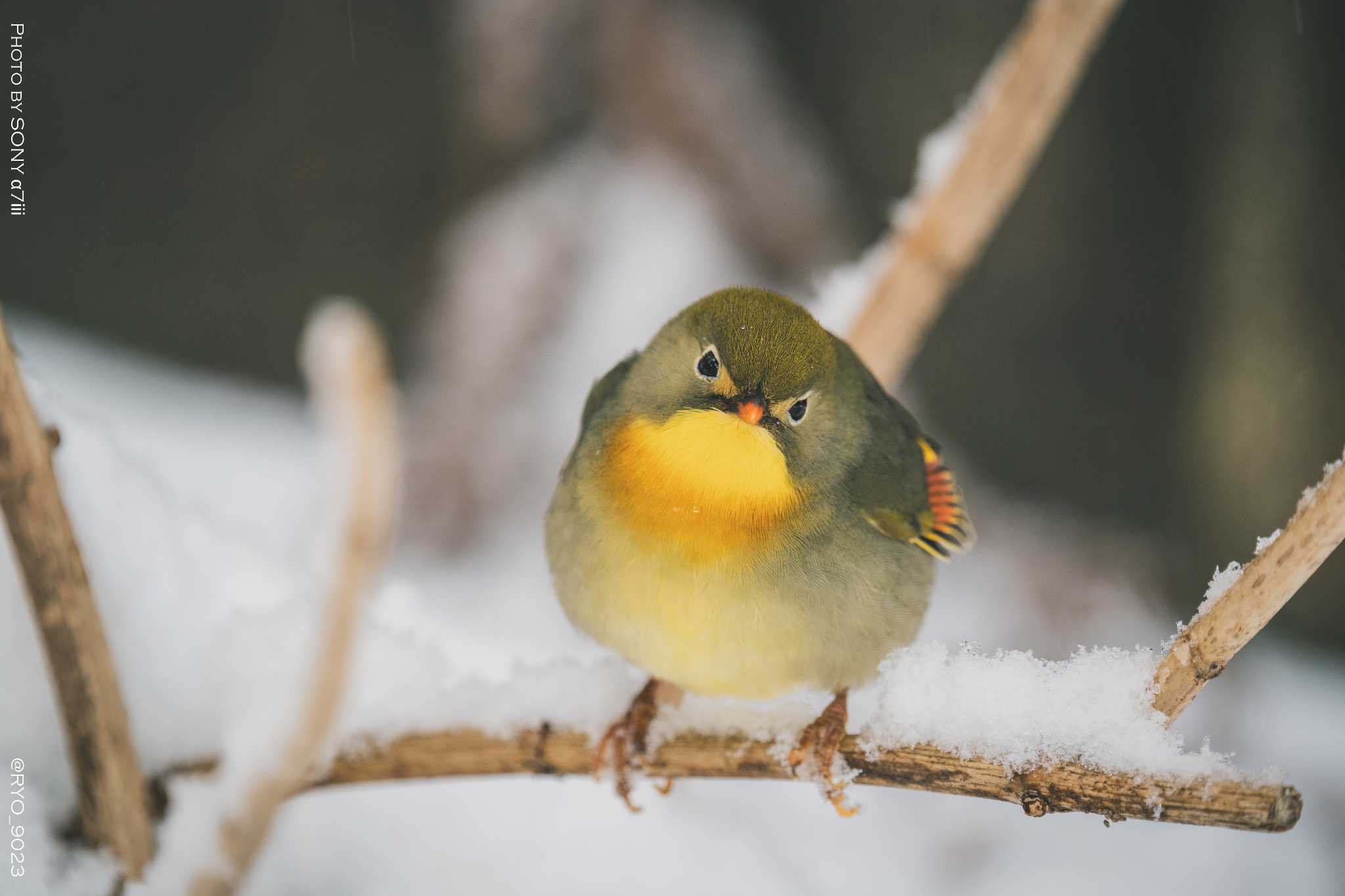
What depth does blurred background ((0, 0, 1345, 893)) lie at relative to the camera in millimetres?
3533

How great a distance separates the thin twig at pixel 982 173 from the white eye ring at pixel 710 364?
3.00 ft

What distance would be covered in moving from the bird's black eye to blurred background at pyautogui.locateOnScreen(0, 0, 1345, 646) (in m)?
2.40

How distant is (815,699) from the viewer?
2174 millimetres

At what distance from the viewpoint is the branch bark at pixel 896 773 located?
56.1 inches

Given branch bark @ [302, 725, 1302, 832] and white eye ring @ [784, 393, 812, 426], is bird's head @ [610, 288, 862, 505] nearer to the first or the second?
white eye ring @ [784, 393, 812, 426]

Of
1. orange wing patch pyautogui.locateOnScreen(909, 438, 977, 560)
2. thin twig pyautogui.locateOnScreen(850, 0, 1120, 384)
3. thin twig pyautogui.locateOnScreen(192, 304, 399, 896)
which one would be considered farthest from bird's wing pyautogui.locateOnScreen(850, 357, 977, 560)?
thin twig pyautogui.locateOnScreen(192, 304, 399, 896)

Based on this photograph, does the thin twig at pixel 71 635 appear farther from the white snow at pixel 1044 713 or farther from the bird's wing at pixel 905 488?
the bird's wing at pixel 905 488

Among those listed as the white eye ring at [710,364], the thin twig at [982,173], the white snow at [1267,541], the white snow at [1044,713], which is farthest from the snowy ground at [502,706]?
the thin twig at [982,173]

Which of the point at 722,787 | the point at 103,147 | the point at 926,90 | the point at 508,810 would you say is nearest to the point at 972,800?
the point at 722,787

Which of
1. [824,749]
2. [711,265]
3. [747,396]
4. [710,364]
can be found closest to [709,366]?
[710,364]

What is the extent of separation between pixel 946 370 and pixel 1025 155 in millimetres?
2023

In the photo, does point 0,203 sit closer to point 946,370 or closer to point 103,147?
point 103,147

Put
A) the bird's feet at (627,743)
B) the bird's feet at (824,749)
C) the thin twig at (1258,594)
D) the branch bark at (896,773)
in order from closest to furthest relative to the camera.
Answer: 1. the thin twig at (1258,594)
2. the branch bark at (896,773)
3. the bird's feet at (824,749)
4. the bird's feet at (627,743)

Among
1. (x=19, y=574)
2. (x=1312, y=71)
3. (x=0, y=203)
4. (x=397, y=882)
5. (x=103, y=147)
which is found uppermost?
(x=1312, y=71)
